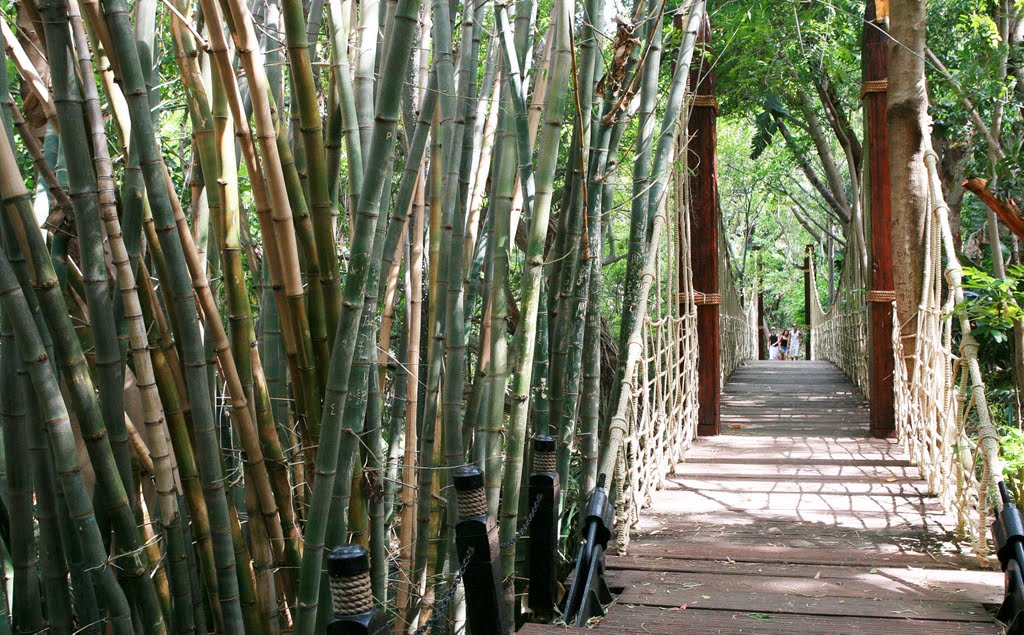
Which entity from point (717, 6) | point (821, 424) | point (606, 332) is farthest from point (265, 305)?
point (717, 6)

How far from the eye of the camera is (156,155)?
100cm

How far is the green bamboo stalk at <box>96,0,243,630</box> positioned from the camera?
952mm

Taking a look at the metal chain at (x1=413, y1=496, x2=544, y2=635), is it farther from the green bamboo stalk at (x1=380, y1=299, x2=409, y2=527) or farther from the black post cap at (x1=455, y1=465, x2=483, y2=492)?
the green bamboo stalk at (x1=380, y1=299, x2=409, y2=527)

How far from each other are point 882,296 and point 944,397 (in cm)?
141

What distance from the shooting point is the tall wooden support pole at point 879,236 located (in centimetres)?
379

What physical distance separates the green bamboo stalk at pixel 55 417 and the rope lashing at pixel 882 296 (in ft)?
11.4

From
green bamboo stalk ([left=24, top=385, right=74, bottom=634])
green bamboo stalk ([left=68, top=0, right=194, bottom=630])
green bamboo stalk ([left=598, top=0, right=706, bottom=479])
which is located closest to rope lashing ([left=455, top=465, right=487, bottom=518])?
green bamboo stalk ([left=68, top=0, right=194, bottom=630])

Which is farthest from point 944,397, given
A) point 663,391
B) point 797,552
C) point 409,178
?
point 409,178

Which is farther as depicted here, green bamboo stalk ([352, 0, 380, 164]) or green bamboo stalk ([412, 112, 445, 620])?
green bamboo stalk ([412, 112, 445, 620])

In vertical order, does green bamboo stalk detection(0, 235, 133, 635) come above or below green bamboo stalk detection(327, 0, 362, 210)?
below

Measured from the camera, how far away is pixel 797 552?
213 centimetres

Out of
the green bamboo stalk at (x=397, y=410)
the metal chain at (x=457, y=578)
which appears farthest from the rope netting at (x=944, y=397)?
the green bamboo stalk at (x=397, y=410)

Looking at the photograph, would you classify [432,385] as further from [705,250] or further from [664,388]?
[705,250]

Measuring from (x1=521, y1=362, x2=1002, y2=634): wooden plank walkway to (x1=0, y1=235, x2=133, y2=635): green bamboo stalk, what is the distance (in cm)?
73
